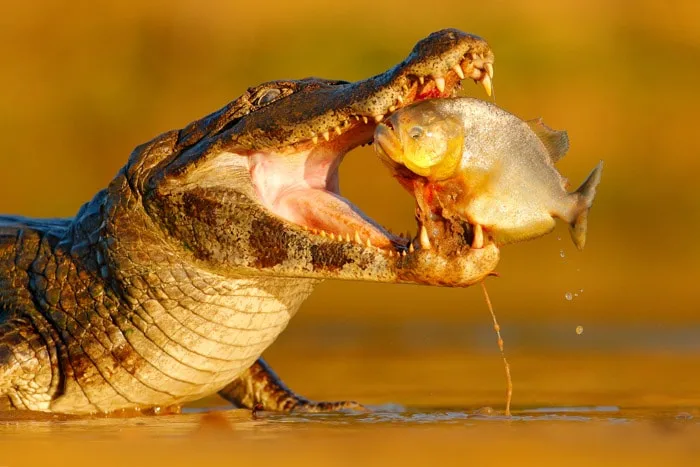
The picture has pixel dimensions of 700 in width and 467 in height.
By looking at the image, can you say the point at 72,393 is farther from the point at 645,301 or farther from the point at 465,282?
the point at 645,301

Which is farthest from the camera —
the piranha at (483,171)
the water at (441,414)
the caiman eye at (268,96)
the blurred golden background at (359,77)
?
the blurred golden background at (359,77)

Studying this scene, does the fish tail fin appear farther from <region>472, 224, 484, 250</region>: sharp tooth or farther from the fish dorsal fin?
<region>472, 224, 484, 250</region>: sharp tooth

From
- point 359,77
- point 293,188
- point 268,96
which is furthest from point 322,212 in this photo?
point 359,77

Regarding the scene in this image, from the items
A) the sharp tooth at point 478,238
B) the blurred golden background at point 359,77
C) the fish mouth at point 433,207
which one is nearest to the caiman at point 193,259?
the fish mouth at point 433,207

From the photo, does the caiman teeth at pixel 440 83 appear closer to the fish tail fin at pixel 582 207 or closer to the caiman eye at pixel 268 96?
the fish tail fin at pixel 582 207

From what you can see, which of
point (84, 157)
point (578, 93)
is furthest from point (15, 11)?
point (578, 93)

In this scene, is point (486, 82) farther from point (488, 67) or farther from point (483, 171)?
point (483, 171)

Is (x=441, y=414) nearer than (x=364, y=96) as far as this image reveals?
No
